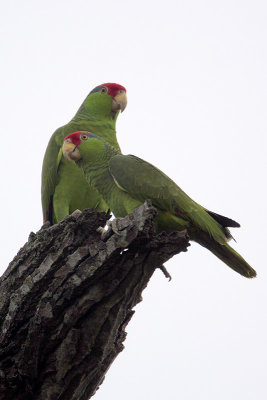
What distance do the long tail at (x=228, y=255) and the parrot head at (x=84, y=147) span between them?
1463mm

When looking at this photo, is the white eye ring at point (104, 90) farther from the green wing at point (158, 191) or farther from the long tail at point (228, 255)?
the long tail at point (228, 255)

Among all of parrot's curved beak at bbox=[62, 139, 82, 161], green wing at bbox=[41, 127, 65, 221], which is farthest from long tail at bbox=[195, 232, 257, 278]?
green wing at bbox=[41, 127, 65, 221]

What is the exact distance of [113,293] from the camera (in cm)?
267

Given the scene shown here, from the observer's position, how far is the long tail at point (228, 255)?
360 cm

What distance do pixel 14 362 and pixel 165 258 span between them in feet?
3.76

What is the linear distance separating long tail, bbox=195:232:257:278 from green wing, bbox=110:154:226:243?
0.30 ft

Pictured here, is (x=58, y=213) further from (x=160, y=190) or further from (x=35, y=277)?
(x=35, y=277)

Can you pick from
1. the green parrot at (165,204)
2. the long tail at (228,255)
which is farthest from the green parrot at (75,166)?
the long tail at (228,255)

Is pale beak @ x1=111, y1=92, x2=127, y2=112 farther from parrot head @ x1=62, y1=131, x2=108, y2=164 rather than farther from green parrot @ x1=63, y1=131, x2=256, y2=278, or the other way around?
green parrot @ x1=63, y1=131, x2=256, y2=278

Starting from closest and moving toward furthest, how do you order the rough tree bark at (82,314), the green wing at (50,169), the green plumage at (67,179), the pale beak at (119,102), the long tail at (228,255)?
1. the rough tree bark at (82,314)
2. the long tail at (228,255)
3. the green plumage at (67,179)
4. the green wing at (50,169)
5. the pale beak at (119,102)

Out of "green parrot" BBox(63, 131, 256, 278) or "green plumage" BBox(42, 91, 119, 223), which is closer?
"green parrot" BBox(63, 131, 256, 278)

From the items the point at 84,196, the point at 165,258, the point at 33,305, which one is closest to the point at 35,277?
the point at 33,305

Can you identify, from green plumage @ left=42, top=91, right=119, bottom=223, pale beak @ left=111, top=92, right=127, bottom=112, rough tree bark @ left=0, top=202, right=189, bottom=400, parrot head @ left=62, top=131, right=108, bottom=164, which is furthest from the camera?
pale beak @ left=111, top=92, right=127, bottom=112

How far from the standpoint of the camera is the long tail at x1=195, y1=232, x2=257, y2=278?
3604mm
